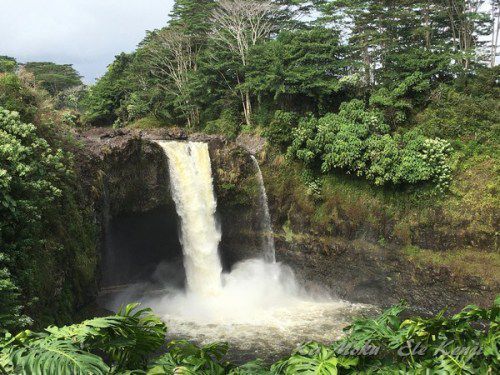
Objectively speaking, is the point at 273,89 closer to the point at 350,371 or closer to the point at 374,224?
the point at 374,224

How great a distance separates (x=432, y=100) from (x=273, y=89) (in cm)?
656

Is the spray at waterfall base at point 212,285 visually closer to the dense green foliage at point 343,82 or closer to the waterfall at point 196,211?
the waterfall at point 196,211

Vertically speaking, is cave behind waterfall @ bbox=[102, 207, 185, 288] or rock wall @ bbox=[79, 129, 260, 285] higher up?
rock wall @ bbox=[79, 129, 260, 285]

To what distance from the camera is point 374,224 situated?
13906mm

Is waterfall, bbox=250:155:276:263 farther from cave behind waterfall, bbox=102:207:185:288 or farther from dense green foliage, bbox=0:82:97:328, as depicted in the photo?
dense green foliage, bbox=0:82:97:328

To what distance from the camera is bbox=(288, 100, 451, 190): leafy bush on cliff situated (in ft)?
42.7

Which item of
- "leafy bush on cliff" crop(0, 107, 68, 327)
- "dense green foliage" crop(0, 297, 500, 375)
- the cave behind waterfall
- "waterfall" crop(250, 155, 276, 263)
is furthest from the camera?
"waterfall" crop(250, 155, 276, 263)

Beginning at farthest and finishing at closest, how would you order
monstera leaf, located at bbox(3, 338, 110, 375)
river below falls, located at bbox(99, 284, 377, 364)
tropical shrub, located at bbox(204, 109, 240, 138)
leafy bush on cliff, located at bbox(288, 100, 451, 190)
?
tropical shrub, located at bbox(204, 109, 240, 138), leafy bush on cliff, located at bbox(288, 100, 451, 190), river below falls, located at bbox(99, 284, 377, 364), monstera leaf, located at bbox(3, 338, 110, 375)

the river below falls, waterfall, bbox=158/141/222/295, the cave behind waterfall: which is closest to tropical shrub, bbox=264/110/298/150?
waterfall, bbox=158/141/222/295

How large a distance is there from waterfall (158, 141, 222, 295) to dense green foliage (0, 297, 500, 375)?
11843 millimetres

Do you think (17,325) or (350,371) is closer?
(350,371)

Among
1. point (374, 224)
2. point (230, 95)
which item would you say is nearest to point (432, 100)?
point (374, 224)

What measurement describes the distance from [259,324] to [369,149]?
7220mm

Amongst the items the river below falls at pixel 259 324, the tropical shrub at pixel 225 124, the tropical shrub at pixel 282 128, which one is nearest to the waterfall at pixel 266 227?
the tropical shrub at pixel 282 128
